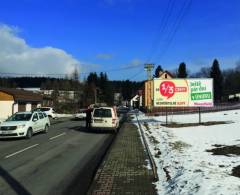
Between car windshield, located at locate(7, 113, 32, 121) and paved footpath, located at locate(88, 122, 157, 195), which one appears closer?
paved footpath, located at locate(88, 122, 157, 195)

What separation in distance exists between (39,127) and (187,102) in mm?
14368

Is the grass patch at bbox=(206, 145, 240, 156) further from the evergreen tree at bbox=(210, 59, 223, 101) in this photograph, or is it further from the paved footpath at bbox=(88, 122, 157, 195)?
the evergreen tree at bbox=(210, 59, 223, 101)

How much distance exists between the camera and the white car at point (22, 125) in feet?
69.7

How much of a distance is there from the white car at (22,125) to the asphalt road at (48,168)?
3.52 meters

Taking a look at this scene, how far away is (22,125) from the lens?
21578 millimetres

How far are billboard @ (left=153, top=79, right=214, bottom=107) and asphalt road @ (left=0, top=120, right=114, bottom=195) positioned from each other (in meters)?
16.2

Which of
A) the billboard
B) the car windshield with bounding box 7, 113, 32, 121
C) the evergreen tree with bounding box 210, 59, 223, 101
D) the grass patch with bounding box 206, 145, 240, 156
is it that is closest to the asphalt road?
the grass patch with bounding box 206, 145, 240, 156

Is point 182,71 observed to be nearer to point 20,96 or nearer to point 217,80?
point 217,80

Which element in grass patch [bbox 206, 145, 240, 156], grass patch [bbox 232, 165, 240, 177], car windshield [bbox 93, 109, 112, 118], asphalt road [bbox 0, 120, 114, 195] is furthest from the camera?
car windshield [bbox 93, 109, 112, 118]

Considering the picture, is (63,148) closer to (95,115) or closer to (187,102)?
(95,115)

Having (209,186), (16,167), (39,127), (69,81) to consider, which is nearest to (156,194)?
(209,186)

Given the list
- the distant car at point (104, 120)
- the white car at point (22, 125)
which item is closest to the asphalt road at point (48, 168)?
the white car at point (22, 125)

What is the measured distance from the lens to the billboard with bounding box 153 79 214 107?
3372 centimetres

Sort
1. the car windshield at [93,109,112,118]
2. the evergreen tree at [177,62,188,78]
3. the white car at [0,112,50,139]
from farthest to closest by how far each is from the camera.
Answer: the evergreen tree at [177,62,188,78], the car windshield at [93,109,112,118], the white car at [0,112,50,139]
